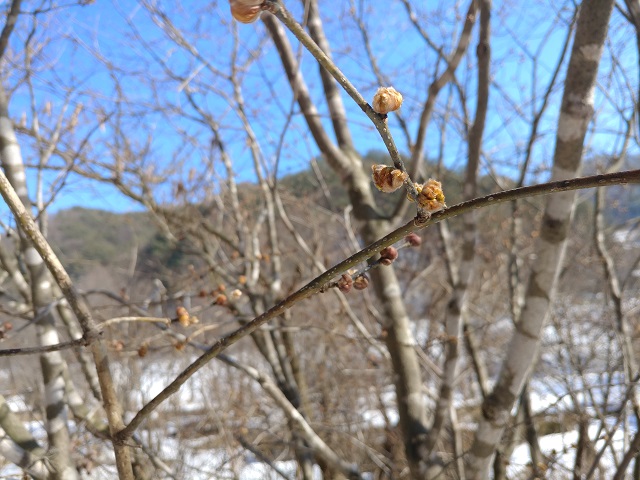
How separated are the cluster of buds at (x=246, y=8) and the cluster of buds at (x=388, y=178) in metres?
0.21

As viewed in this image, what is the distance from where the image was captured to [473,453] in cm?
145

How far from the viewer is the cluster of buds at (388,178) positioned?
19.6 inches

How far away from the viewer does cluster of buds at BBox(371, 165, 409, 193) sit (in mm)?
498

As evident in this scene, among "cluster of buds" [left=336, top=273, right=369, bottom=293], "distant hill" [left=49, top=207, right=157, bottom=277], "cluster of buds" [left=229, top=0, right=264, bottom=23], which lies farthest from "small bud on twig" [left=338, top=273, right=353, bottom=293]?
"distant hill" [left=49, top=207, right=157, bottom=277]

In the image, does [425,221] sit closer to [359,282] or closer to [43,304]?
[359,282]

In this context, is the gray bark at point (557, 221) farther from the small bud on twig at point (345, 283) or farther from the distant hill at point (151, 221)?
the distant hill at point (151, 221)

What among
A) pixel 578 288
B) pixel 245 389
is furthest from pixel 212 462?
pixel 578 288

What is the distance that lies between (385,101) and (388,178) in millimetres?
80

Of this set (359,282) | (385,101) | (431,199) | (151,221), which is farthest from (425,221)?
(151,221)

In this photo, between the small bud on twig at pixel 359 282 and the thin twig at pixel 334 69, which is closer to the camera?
the thin twig at pixel 334 69

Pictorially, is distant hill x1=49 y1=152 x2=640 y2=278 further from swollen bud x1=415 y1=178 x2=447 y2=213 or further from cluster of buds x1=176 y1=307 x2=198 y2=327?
swollen bud x1=415 y1=178 x2=447 y2=213

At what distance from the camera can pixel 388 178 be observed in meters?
0.51

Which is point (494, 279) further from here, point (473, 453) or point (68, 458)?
point (68, 458)

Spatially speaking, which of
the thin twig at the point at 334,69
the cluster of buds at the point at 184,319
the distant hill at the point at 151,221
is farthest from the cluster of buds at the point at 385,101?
the distant hill at the point at 151,221
